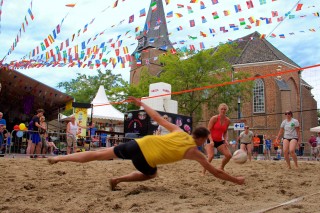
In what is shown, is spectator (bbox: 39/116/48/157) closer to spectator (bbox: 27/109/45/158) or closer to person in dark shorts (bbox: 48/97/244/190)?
spectator (bbox: 27/109/45/158)

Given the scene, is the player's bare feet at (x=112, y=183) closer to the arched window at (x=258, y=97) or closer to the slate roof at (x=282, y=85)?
the slate roof at (x=282, y=85)

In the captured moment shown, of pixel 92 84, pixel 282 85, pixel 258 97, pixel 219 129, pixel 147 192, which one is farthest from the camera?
pixel 92 84

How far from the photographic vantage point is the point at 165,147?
426cm

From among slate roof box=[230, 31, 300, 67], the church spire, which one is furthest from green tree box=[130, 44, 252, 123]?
slate roof box=[230, 31, 300, 67]

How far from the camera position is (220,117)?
24.2ft

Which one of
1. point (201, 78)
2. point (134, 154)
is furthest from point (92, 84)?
point (134, 154)

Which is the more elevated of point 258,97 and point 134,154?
point 258,97

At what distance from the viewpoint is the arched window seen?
36.2 metres

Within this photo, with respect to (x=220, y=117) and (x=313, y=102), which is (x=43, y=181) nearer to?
(x=220, y=117)

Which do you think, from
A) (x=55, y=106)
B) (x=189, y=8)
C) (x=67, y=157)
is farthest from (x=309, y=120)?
(x=67, y=157)

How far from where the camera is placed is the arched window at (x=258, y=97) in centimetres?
3625

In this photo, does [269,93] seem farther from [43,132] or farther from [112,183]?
[112,183]

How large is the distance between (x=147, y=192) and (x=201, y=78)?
83.2ft

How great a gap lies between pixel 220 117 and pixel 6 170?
4.74 metres
